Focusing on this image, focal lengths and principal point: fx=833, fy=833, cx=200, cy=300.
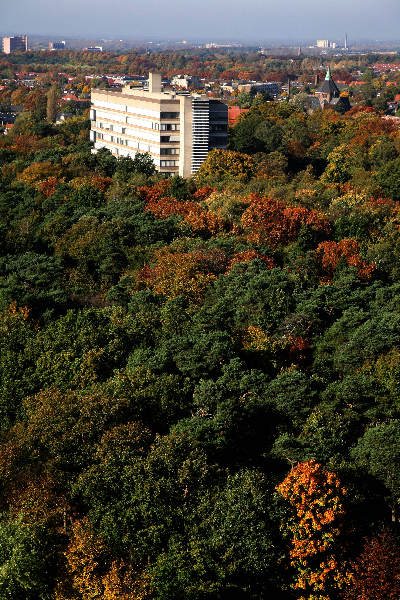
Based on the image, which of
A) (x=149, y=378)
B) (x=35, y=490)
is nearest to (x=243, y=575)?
(x=35, y=490)

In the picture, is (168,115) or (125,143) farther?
(125,143)

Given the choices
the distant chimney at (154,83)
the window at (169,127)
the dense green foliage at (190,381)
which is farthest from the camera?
the distant chimney at (154,83)

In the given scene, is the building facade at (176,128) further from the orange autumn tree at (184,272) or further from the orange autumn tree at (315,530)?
the orange autumn tree at (315,530)

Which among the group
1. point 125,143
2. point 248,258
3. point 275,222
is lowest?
point 248,258

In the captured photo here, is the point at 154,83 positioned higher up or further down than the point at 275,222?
higher up

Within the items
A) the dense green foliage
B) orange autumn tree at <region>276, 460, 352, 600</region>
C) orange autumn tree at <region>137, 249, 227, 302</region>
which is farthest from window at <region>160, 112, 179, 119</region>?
orange autumn tree at <region>276, 460, 352, 600</region>

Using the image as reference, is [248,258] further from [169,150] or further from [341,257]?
[169,150]

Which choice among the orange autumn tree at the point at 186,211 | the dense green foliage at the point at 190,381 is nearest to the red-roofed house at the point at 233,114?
the dense green foliage at the point at 190,381

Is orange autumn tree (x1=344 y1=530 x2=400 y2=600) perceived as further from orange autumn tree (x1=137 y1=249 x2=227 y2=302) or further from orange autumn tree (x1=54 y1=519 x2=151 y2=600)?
orange autumn tree (x1=137 y1=249 x2=227 y2=302)

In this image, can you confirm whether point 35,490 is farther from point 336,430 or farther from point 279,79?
point 279,79

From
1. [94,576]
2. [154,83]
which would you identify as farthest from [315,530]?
[154,83]

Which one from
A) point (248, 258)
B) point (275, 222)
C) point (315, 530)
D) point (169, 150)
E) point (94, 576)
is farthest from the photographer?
point (169, 150)
